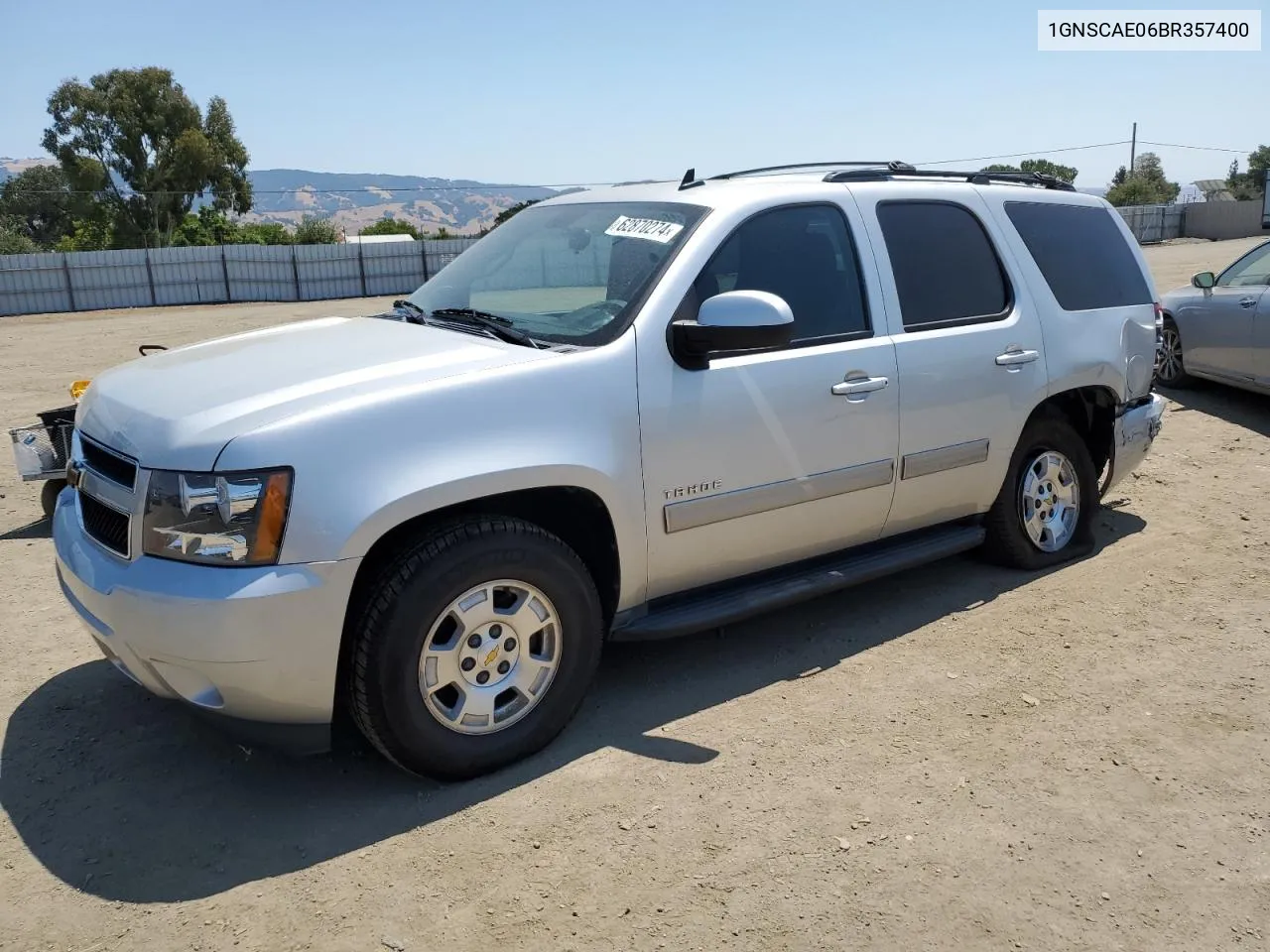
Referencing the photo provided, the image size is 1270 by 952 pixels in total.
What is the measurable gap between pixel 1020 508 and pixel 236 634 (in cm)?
369

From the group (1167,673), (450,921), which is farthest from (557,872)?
(1167,673)

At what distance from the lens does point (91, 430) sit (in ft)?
11.1

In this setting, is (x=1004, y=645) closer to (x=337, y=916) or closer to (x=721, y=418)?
(x=721, y=418)

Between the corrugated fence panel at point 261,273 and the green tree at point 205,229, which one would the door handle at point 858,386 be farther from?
the green tree at point 205,229

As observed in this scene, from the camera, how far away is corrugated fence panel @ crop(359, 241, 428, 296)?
32688 millimetres

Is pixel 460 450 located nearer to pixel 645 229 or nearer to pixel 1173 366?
pixel 645 229

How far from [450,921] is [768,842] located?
93 centimetres

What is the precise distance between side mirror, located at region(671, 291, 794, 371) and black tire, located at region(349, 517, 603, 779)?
0.86m

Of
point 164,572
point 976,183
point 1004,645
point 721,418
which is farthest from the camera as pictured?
point 976,183

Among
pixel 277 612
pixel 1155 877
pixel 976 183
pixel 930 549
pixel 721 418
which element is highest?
pixel 976 183

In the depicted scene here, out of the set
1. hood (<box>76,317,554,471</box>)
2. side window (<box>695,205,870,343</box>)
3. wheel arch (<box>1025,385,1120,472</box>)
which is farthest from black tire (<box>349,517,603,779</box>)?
wheel arch (<box>1025,385,1120,472</box>)

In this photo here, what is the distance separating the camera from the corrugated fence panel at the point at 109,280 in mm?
29578

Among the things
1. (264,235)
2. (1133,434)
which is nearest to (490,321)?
→ (1133,434)

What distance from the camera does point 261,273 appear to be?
1241 inches
